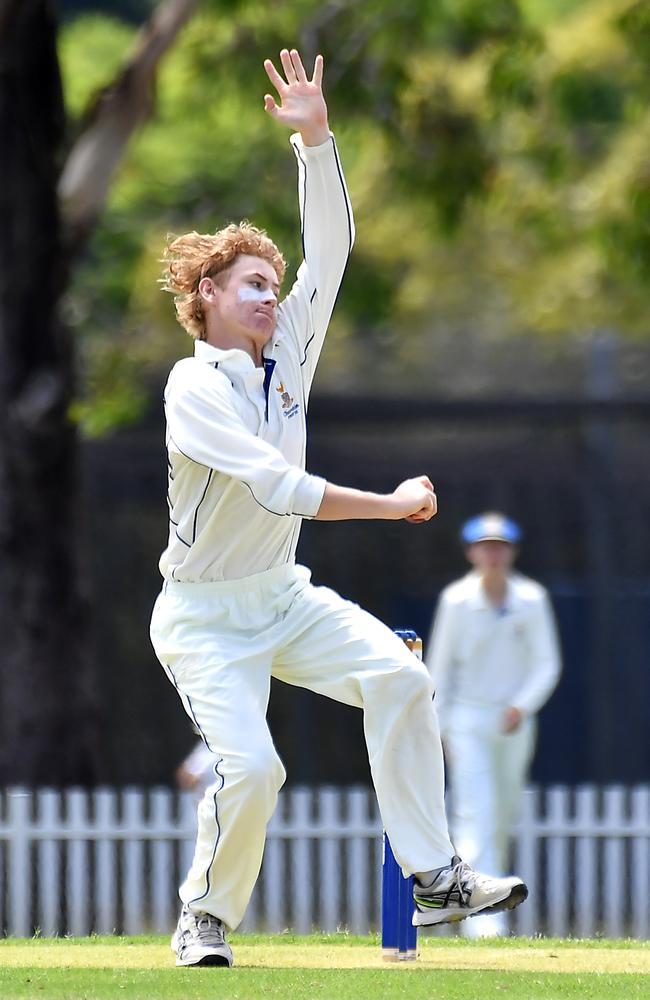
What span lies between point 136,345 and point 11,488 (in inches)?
113

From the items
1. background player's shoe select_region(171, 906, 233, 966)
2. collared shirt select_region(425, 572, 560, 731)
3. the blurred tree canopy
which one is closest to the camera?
background player's shoe select_region(171, 906, 233, 966)

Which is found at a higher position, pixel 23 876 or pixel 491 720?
pixel 491 720

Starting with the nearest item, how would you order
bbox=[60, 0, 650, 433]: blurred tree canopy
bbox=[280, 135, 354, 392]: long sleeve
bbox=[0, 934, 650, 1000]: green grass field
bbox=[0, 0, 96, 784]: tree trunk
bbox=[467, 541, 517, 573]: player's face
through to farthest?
bbox=[0, 934, 650, 1000]: green grass field → bbox=[280, 135, 354, 392]: long sleeve → bbox=[467, 541, 517, 573]: player's face → bbox=[0, 0, 96, 784]: tree trunk → bbox=[60, 0, 650, 433]: blurred tree canopy

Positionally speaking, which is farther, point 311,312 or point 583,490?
point 583,490

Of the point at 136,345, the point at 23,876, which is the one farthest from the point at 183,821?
the point at 136,345

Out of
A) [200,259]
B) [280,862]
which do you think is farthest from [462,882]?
[280,862]

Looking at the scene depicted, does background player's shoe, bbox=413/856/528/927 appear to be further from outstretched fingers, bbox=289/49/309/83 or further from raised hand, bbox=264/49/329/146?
outstretched fingers, bbox=289/49/309/83

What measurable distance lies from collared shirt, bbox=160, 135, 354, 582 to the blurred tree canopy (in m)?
4.46

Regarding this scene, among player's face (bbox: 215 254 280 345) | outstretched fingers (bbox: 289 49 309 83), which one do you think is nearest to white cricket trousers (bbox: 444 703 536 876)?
player's face (bbox: 215 254 280 345)

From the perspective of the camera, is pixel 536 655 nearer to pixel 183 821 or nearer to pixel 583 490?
pixel 183 821

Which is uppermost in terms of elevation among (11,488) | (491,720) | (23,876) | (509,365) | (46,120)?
(46,120)

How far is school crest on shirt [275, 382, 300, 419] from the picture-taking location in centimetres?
540

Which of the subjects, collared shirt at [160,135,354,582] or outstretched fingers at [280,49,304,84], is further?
outstretched fingers at [280,49,304,84]

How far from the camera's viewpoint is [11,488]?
33.8ft
